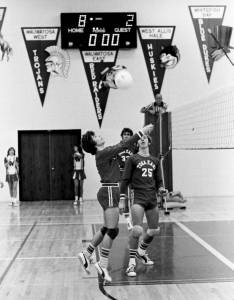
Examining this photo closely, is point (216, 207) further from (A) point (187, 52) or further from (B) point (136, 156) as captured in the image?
(B) point (136, 156)

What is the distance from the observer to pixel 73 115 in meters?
15.7

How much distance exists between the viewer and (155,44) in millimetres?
15789

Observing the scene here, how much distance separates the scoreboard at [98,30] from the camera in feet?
50.9

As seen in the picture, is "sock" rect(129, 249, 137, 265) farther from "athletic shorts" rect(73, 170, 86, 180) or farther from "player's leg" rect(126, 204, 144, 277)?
"athletic shorts" rect(73, 170, 86, 180)

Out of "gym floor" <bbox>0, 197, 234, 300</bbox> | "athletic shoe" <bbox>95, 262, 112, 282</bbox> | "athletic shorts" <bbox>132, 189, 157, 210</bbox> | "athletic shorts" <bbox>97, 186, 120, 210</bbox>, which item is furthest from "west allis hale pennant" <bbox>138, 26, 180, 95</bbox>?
"athletic shoe" <bbox>95, 262, 112, 282</bbox>

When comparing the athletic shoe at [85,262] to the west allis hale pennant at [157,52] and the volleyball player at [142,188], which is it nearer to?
the volleyball player at [142,188]

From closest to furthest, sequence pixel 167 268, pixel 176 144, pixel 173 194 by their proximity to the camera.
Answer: pixel 167 268 → pixel 173 194 → pixel 176 144

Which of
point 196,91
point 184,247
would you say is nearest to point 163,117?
point 196,91

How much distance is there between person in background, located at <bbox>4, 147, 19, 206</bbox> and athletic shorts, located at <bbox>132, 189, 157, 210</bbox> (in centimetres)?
906

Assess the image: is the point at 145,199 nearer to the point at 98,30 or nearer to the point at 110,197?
the point at 110,197

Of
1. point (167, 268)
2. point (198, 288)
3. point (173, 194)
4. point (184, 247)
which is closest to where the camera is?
point (198, 288)

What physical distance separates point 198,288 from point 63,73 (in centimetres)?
1147

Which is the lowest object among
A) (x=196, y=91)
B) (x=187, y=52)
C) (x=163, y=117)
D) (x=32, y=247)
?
(x=32, y=247)

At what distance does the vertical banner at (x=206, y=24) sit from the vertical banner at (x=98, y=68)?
2.73 meters
